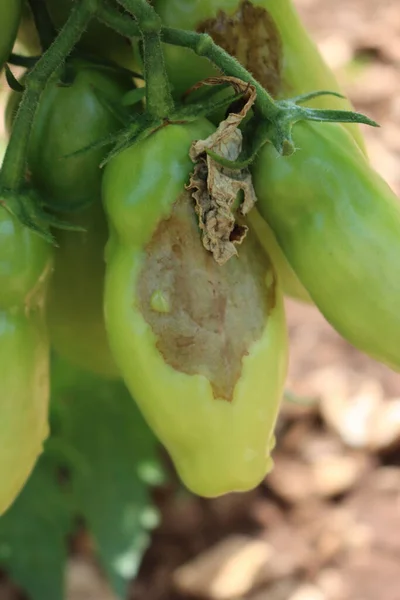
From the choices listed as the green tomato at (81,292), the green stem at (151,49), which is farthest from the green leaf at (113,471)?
the green stem at (151,49)

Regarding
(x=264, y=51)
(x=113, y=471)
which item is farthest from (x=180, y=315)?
(x=113, y=471)

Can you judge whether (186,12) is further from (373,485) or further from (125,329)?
(373,485)

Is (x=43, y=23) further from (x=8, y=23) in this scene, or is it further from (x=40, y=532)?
(x=40, y=532)

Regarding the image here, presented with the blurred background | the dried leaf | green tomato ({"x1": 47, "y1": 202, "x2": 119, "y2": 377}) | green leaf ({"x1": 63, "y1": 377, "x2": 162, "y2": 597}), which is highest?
the dried leaf

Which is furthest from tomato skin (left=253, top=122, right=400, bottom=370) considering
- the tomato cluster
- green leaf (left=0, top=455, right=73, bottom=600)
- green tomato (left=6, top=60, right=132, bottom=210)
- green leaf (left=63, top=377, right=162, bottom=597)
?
green leaf (left=0, top=455, right=73, bottom=600)

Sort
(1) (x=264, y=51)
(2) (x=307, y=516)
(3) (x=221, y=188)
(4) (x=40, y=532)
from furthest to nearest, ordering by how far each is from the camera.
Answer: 1. (2) (x=307, y=516)
2. (4) (x=40, y=532)
3. (1) (x=264, y=51)
4. (3) (x=221, y=188)

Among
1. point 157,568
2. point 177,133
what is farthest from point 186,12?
point 157,568

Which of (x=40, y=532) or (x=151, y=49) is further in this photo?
(x=40, y=532)

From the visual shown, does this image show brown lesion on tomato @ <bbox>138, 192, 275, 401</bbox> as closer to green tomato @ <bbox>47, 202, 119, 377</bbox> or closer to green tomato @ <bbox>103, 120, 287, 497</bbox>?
green tomato @ <bbox>103, 120, 287, 497</bbox>
